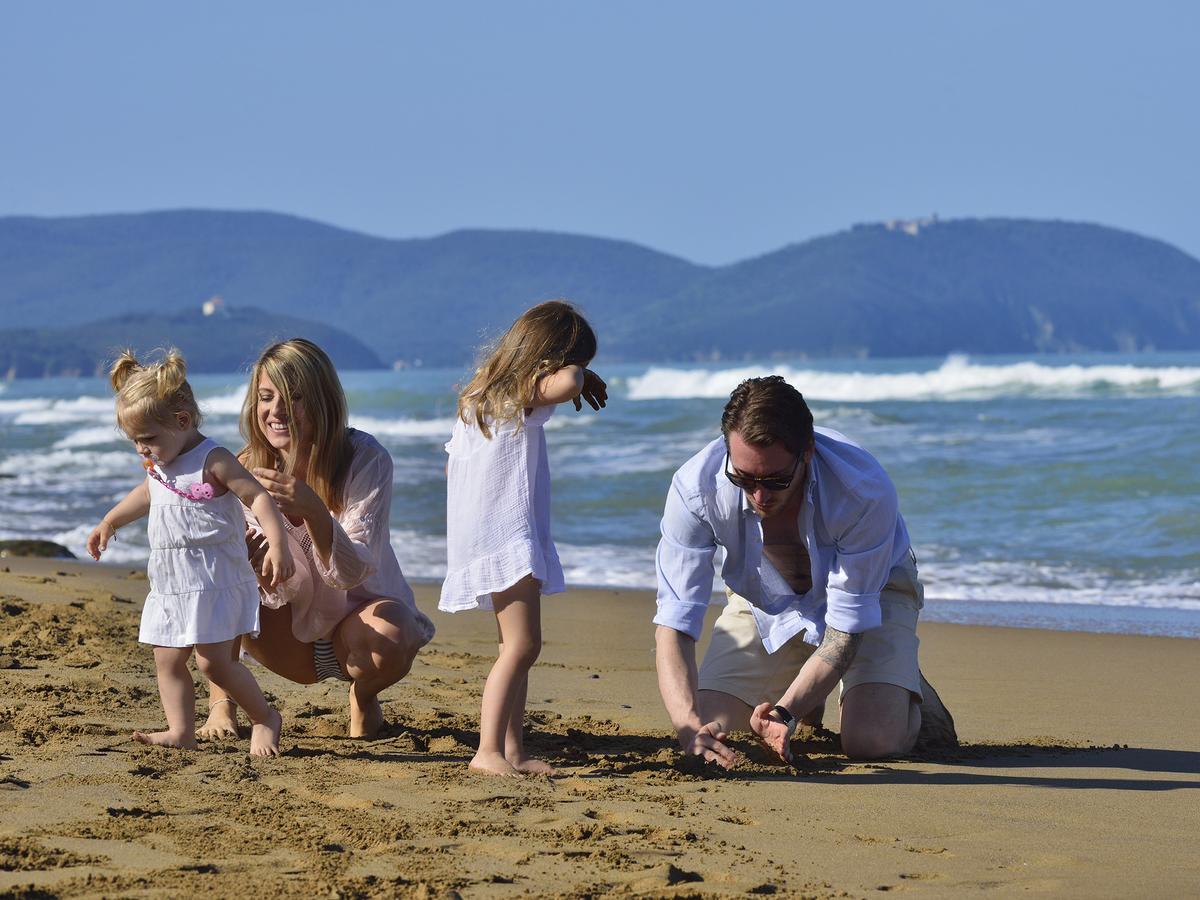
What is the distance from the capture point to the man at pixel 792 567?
349 centimetres

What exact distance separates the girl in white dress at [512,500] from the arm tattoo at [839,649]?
736mm

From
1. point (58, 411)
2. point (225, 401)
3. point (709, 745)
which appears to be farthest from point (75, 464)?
point (225, 401)

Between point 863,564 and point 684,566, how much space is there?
0.48 m

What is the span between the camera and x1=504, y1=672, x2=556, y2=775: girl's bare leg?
3723 mm

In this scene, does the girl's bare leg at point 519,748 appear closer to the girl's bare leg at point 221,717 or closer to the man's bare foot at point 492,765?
the man's bare foot at point 492,765

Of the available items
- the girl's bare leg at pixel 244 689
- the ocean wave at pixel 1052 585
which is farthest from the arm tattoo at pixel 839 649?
the ocean wave at pixel 1052 585

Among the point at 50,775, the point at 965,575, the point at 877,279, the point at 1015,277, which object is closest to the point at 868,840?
the point at 50,775

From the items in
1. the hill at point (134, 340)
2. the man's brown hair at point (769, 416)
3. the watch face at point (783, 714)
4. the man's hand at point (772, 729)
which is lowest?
the man's hand at point (772, 729)

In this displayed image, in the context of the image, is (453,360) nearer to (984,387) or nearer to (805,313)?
(805,313)

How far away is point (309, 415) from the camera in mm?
4035

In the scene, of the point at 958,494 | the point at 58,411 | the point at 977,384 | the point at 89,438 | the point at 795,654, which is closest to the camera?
the point at 795,654

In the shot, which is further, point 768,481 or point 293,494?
point 293,494

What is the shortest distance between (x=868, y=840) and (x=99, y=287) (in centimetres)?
20904

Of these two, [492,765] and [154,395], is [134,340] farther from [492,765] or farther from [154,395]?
[492,765]
